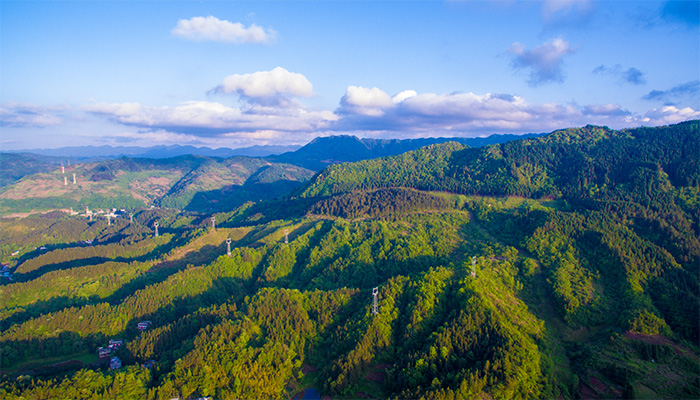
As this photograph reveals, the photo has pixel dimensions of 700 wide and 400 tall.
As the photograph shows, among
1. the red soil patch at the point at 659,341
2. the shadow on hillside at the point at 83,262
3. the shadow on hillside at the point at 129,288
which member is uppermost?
the red soil patch at the point at 659,341

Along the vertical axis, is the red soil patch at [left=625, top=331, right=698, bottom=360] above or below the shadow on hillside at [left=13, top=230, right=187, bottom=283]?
above

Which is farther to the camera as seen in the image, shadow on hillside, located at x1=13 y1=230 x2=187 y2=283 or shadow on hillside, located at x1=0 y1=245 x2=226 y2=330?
shadow on hillside, located at x1=13 y1=230 x2=187 y2=283

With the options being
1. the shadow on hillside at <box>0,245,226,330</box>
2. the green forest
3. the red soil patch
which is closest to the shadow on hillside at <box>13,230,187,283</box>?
the green forest

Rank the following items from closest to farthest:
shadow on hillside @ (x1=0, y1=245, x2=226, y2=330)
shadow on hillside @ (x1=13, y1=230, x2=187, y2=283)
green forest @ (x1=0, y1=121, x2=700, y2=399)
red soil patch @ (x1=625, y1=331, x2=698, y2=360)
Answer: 1. green forest @ (x1=0, y1=121, x2=700, y2=399)
2. red soil patch @ (x1=625, y1=331, x2=698, y2=360)
3. shadow on hillside @ (x1=0, y1=245, x2=226, y2=330)
4. shadow on hillside @ (x1=13, y1=230, x2=187, y2=283)

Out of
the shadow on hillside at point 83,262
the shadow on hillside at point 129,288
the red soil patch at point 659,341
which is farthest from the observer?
the shadow on hillside at point 83,262

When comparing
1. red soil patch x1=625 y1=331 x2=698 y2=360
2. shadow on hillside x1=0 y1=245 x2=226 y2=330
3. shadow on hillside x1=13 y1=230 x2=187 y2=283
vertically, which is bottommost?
shadow on hillside x1=13 y1=230 x2=187 y2=283

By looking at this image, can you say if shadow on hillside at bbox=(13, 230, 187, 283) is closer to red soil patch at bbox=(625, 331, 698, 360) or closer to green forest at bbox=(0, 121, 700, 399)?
green forest at bbox=(0, 121, 700, 399)

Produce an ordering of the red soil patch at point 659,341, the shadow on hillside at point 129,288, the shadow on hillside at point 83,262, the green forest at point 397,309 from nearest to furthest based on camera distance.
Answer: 1. the green forest at point 397,309
2. the red soil patch at point 659,341
3. the shadow on hillside at point 129,288
4. the shadow on hillside at point 83,262

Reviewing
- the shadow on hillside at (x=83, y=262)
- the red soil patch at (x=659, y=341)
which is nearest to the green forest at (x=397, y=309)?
the red soil patch at (x=659, y=341)

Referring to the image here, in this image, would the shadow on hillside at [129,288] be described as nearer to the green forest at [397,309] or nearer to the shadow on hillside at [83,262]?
the green forest at [397,309]

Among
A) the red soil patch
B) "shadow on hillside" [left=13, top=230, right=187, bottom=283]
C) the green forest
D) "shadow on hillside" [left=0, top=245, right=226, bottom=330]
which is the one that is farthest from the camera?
"shadow on hillside" [left=13, top=230, right=187, bottom=283]

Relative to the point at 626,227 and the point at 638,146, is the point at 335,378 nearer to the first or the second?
the point at 626,227
